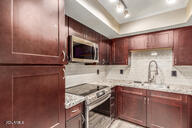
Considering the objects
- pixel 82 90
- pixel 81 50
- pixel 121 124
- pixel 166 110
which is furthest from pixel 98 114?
pixel 166 110

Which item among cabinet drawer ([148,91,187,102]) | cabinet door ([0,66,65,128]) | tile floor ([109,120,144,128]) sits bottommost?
tile floor ([109,120,144,128])

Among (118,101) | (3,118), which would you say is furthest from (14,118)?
(118,101)

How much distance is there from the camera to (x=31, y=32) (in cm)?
71

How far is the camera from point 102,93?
165 centimetres

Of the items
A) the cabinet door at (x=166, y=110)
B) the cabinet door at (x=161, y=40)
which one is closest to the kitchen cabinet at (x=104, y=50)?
the cabinet door at (x=161, y=40)

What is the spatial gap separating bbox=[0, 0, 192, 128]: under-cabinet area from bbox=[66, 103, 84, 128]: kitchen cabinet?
0.01 meters

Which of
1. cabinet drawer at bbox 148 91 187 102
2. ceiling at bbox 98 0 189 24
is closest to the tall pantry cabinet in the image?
ceiling at bbox 98 0 189 24

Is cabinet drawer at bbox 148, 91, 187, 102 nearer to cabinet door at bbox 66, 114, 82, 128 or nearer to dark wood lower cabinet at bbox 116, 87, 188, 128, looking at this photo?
dark wood lower cabinet at bbox 116, 87, 188, 128

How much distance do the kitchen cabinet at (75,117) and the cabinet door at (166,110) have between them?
1.46 m

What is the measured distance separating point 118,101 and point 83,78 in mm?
1000

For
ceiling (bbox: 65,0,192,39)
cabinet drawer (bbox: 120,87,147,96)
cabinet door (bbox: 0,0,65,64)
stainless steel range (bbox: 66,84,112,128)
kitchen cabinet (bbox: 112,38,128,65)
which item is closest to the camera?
cabinet door (bbox: 0,0,65,64)

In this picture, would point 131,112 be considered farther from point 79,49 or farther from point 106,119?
point 79,49

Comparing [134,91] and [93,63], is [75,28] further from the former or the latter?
[134,91]

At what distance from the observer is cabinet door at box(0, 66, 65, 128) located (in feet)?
1.93
